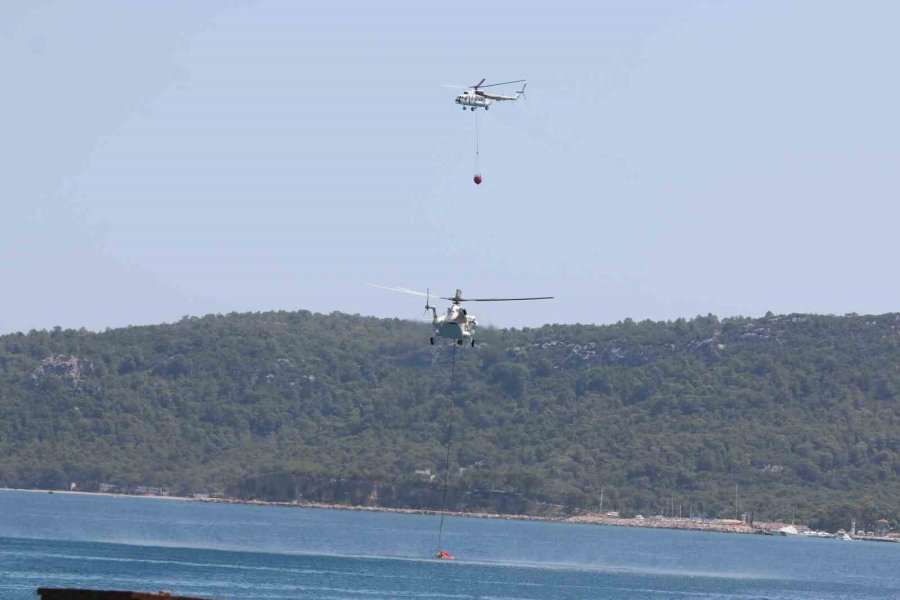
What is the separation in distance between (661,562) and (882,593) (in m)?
34.9

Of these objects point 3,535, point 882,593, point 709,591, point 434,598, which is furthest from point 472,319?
point 3,535

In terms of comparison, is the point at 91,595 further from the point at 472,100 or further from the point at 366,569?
the point at 366,569

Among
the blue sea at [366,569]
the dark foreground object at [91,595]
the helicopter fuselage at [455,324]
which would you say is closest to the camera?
the dark foreground object at [91,595]

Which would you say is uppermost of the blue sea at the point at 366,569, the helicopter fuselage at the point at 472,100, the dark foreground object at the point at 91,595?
the helicopter fuselage at the point at 472,100

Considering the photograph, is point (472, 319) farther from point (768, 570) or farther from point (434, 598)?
point (768, 570)

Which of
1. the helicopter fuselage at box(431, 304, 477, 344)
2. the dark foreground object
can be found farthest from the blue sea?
the dark foreground object

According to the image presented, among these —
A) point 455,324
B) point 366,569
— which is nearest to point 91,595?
point 455,324

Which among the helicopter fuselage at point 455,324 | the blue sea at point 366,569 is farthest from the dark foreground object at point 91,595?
the blue sea at point 366,569

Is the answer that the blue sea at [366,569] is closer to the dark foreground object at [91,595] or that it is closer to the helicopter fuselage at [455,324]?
the helicopter fuselage at [455,324]

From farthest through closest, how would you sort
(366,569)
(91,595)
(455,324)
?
(366,569)
(455,324)
(91,595)

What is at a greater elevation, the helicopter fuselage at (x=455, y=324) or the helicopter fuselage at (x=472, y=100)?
the helicopter fuselage at (x=472, y=100)

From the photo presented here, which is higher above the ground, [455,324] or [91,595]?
[455,324]

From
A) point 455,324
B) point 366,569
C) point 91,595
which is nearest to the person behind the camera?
point 91,595

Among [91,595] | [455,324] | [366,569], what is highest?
[455,324]
